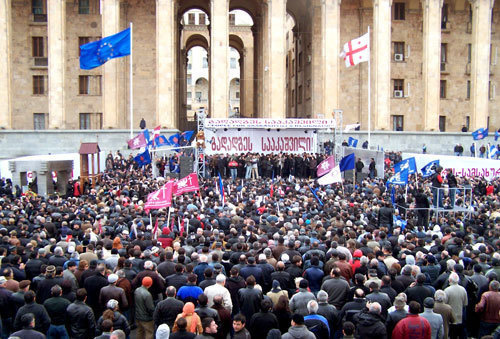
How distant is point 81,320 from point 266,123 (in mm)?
24949

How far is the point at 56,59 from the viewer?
4156cm

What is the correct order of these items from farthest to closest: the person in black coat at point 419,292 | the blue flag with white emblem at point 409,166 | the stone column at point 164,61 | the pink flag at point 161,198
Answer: the stone column at point 164,61
the blue flag with white emblem at point 409,166
the pink flag at point 161,198
the person in black coat at point 419,292

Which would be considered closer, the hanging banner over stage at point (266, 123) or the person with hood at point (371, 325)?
the person with hood at point (371, 325)

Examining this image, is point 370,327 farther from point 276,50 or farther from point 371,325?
point 276,50

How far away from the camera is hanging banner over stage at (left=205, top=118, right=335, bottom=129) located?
3225cm

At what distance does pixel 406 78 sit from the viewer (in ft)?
158

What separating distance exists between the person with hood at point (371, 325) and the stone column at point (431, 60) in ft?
127

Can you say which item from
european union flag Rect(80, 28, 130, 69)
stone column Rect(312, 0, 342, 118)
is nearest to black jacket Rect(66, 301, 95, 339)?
european union flag Rect(80, 28, 130, 69)

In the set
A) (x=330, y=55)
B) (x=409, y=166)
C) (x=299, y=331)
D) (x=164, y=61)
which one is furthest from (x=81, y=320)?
(x=330, y=55)

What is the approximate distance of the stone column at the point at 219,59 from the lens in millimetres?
42094

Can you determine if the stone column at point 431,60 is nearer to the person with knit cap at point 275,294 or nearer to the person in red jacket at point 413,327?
the person with knit cap at point 275,294

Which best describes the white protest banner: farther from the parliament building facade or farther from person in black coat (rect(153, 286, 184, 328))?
person in black coat (rect(153, 286, 184, 328))

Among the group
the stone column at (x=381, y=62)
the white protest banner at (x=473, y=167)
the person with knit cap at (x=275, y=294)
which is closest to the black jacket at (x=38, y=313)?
the person with knit cap at (x=275, y=294)

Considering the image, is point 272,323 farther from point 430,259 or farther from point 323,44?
point 323,44
